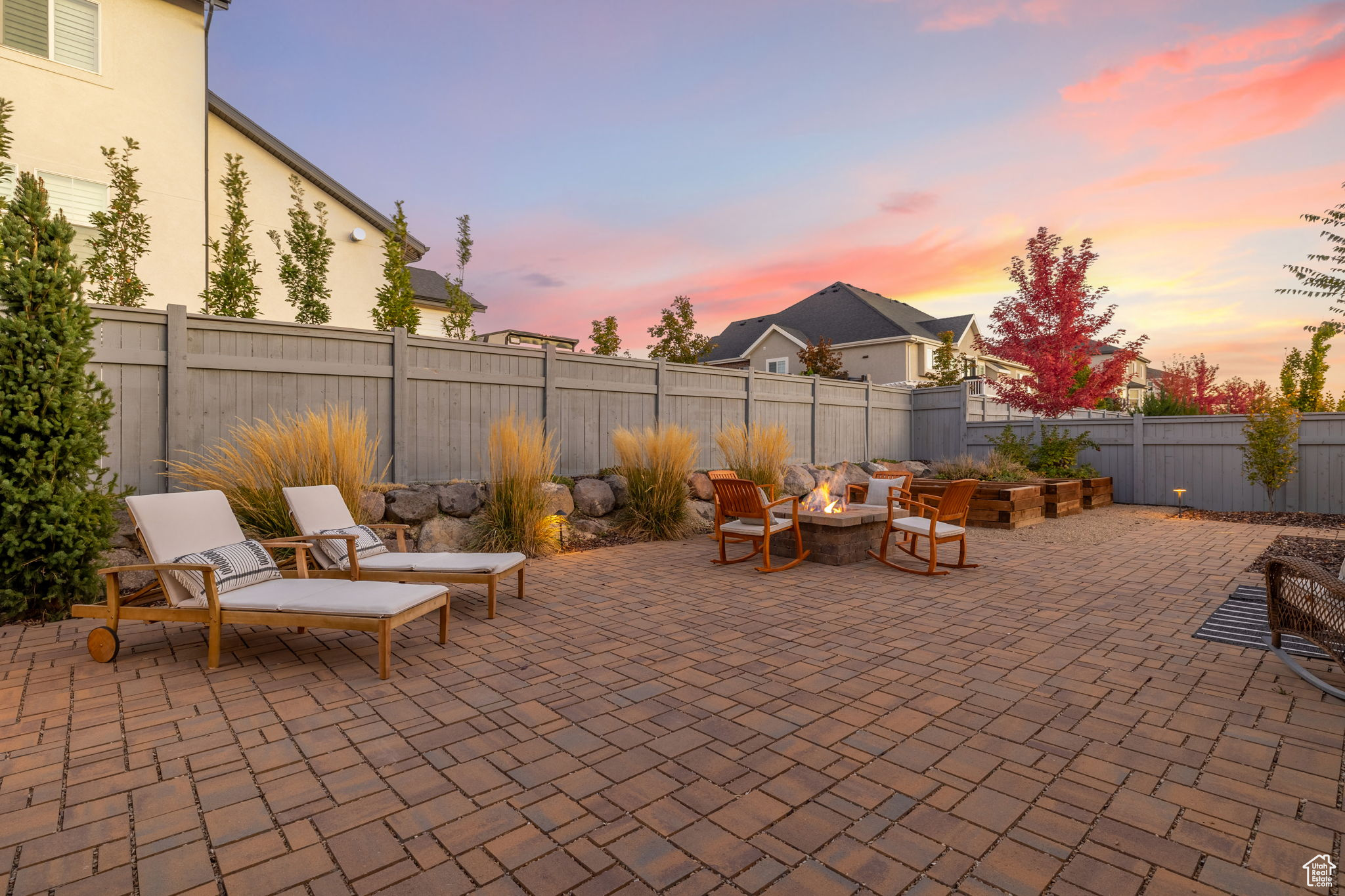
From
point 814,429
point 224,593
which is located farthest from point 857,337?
point 224,593

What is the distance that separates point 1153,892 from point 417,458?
6.45 metres

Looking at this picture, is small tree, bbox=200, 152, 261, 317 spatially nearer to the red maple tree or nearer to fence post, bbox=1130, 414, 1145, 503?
the red maple tree

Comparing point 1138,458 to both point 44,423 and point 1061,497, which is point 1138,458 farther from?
point 44,423

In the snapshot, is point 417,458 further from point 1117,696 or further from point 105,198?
point 105,198

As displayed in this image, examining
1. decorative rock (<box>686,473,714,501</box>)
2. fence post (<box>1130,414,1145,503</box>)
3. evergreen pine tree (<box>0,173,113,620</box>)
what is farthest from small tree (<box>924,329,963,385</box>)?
evergreen pine tree (<box>0,173,113,620</box>)

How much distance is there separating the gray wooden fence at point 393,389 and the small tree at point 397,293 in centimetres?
204

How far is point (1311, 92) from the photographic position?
6738mm

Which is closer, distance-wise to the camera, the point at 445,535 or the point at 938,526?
the point at 938,526

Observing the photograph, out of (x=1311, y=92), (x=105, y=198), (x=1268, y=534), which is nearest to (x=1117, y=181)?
(x=1311, y=92)

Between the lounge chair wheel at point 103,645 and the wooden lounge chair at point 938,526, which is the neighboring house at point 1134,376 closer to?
the wooden lounge chair at point 938,526

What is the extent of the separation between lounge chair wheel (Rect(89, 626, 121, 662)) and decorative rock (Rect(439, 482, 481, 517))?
3.16 m

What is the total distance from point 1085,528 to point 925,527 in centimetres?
416

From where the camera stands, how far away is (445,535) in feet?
20.4

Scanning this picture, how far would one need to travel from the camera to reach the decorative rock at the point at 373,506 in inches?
226
